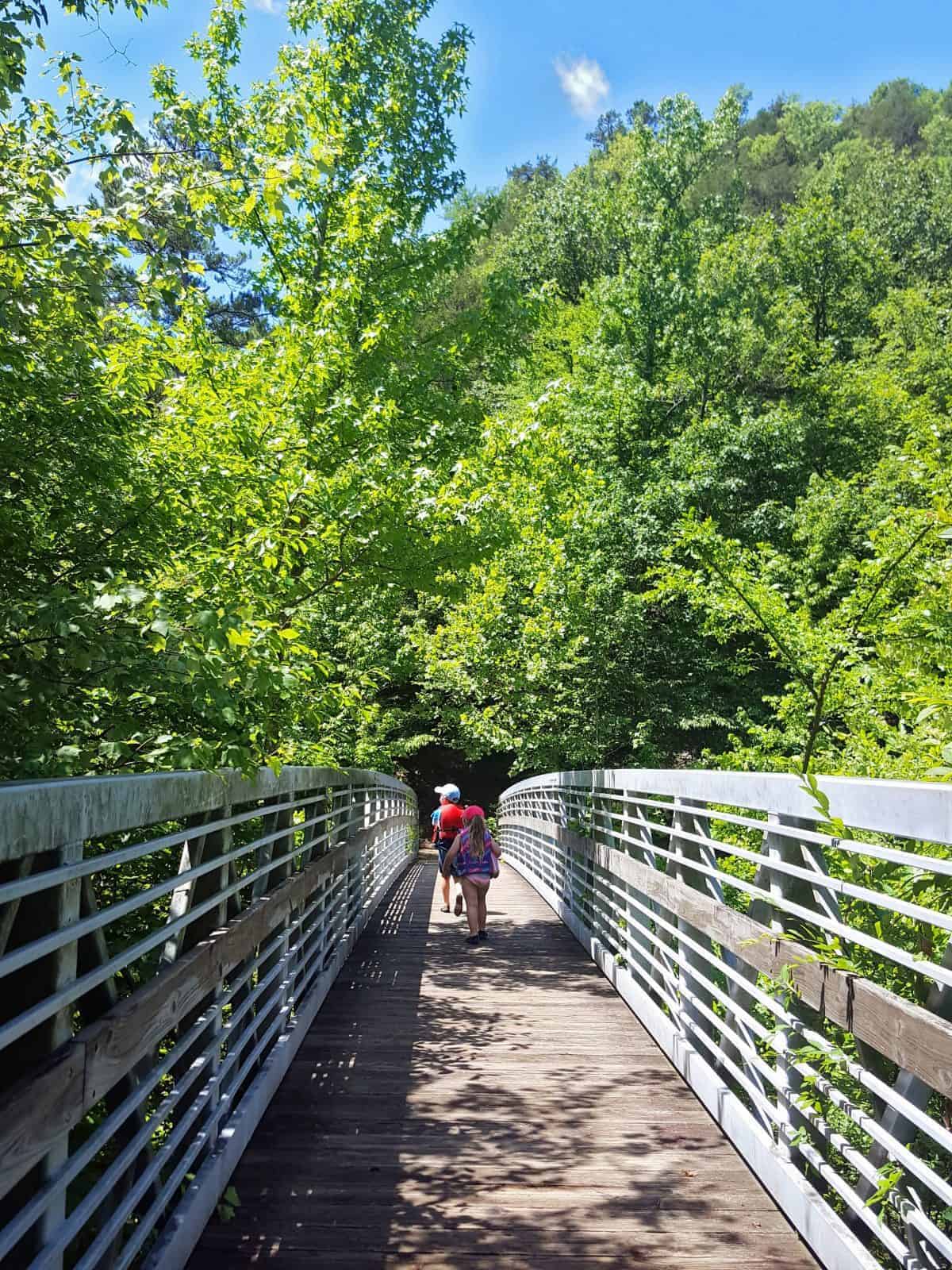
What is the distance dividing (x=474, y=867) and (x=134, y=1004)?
6.63 m

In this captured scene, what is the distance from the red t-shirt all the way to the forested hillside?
146 cm

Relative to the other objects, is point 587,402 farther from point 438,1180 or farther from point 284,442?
point 438,1180

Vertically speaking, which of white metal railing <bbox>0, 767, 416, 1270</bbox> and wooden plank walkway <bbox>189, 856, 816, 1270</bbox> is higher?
white metal railing <bbox>0, 767, 416, 1270</bbox>

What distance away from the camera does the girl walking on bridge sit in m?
9.17

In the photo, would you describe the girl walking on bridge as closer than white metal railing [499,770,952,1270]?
No

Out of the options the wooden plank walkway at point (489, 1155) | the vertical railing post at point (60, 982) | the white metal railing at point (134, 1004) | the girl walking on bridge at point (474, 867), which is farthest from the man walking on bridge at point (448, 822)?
the vertical railing post at point (60, 982)

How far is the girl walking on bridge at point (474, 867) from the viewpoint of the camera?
9172 millimetres

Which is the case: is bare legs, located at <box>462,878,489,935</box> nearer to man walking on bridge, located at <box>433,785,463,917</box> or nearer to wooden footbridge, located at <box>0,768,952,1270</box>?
man walking on bridge, located at <box>433,785,463,917</box>

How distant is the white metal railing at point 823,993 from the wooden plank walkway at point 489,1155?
220 mm

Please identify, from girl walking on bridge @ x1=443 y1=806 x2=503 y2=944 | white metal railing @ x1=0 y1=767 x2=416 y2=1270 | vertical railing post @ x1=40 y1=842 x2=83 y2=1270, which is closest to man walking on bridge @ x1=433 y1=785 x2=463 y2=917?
girl walking on bridge @ x1=443 y1=806 x2=503 y2=944

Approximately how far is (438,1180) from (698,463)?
17423mm

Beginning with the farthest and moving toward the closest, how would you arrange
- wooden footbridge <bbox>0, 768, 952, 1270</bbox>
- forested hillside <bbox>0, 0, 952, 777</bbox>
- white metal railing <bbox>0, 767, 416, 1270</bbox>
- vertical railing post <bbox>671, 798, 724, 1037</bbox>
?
vertical railing post <bbox>671, 798, 724, 1037</bbox> → forested hillside <bbox>0, 0, 952, 777</bbox> → wooden footbridge <bbox>0, 768, 952, 1270</bbox> → white metal railing <bbox>0, 767, 416, 1270</bbox>

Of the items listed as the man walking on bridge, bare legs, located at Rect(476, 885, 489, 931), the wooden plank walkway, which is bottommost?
the wooden plank walkway

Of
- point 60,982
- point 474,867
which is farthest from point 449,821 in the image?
point 60,982
